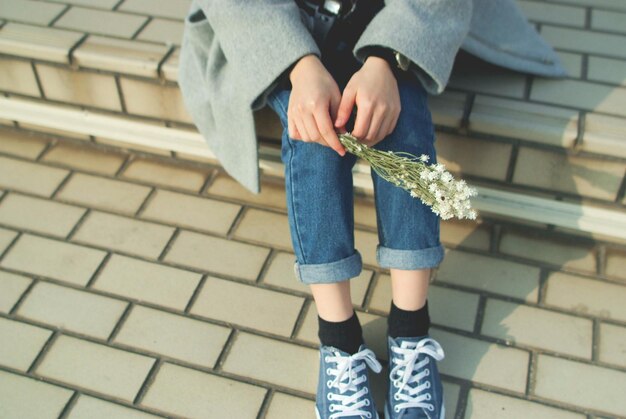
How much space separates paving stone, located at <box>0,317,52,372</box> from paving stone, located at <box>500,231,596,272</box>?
4.47 feet

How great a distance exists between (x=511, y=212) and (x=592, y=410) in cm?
64

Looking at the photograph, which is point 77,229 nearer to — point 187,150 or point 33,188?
point 33,188

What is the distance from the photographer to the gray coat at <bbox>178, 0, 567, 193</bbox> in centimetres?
169

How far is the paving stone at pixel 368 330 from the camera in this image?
1908mm

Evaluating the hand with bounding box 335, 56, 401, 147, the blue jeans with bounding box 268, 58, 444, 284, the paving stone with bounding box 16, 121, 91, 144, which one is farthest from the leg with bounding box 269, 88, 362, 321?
the paving stone with bounding box 16, 121, 91, 144

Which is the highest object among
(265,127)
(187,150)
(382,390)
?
(265,127)

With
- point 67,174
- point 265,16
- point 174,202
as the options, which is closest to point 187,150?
point 174,202

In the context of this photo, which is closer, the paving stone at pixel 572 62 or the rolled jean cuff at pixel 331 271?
the rolled jean cuff at pixel 331 271

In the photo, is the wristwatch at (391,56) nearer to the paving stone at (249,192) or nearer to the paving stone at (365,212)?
the paving stone at (365,212)

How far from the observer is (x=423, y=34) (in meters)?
1.68

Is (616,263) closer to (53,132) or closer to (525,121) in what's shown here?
(525,121)

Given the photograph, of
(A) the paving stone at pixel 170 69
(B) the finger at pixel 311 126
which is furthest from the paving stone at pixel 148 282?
(B) the finger at pixel 311 126

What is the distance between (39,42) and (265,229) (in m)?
1.00

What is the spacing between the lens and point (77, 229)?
88.7 inches
